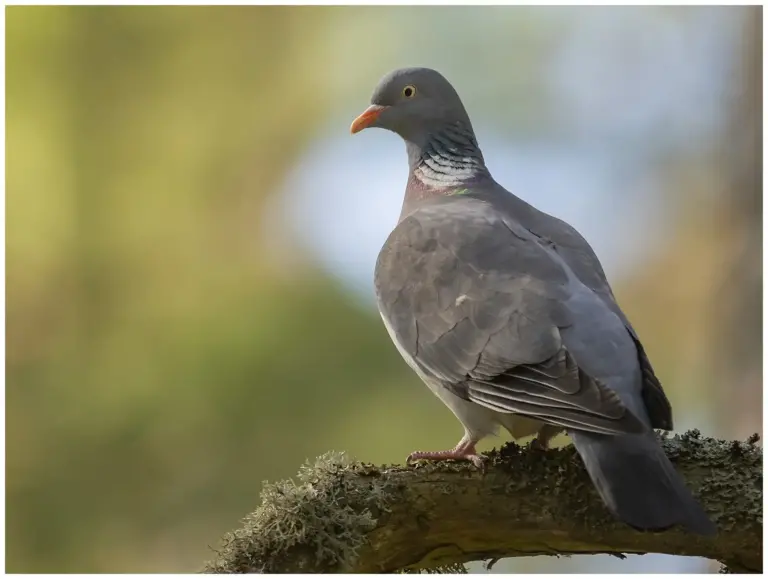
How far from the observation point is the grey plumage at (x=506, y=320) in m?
1.42

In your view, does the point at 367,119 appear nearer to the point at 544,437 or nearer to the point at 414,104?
the point at 414,104

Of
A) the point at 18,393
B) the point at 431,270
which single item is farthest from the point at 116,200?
the point at 431,270

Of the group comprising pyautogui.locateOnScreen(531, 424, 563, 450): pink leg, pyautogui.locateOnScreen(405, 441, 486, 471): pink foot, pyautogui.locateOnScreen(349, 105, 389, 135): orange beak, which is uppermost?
pyautogui.locateOnScreen(349, 105, 389, 135): orange beak

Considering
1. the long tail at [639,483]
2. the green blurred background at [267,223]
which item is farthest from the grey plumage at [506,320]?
the green blurred background at [267,223]

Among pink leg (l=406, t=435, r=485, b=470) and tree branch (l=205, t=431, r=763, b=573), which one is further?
pink leg (l=406, t=435, r=485, b=470)

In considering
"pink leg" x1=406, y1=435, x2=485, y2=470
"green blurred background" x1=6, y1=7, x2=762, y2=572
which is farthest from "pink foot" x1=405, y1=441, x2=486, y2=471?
"green blurred background" x1=6, y1=7, x2=762, y2=572

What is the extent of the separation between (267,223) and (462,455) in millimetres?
1280

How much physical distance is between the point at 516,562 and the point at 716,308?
35.4 inches

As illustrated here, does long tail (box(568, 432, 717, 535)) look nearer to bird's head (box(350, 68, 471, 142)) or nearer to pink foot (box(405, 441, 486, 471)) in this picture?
pink foot (box(405, 441, 486, 471))

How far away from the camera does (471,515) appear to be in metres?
1.62

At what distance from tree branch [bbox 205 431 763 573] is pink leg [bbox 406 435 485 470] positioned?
22mm

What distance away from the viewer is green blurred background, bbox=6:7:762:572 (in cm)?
232

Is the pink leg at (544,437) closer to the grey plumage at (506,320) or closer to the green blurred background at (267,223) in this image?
the grey plumage at (506,320)

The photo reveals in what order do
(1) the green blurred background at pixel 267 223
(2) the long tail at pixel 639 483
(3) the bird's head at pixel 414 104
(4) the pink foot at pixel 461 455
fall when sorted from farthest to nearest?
1. (1) the green blurred background at pixel 267 223
2. (3) the bird's head at pixel 414 104
3. (4) the pink foot at pixel 461 455
4. (2) the long tail at pixel 639 483
